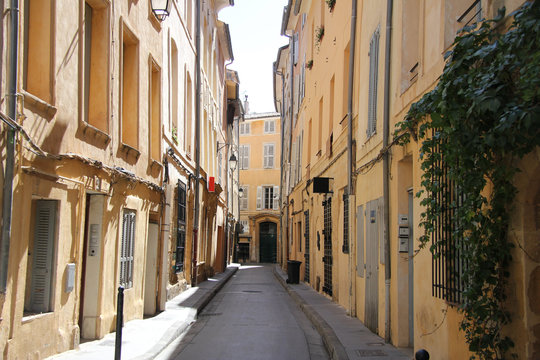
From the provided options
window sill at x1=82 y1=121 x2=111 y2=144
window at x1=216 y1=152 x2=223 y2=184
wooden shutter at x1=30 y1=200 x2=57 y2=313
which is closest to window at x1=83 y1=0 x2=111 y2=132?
window sill at x1=82 y1=121 x2=111 y2=144

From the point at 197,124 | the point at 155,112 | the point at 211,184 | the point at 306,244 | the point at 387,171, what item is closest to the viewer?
the point at 387,171

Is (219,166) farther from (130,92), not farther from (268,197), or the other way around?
(268,197)

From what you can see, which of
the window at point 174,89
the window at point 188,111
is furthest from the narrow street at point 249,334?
the window at point 188,111

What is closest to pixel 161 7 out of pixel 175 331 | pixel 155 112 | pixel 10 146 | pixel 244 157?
pixel 155 112

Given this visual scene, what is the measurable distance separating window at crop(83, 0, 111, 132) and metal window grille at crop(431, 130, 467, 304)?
203 inches

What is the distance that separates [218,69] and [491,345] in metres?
23.5

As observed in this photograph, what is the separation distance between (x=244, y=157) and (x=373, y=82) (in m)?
37.8

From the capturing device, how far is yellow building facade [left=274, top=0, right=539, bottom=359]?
221 inches

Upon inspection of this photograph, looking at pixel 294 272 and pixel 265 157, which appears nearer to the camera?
pixel 294 272

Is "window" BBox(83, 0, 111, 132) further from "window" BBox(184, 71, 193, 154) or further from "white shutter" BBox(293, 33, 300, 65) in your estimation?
"white shutter" BBox(293, 33, 300, 65)

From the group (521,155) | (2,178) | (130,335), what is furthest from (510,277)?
(130,335)

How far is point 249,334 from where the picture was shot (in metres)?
9.77

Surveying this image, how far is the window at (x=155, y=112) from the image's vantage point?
38.6 ft

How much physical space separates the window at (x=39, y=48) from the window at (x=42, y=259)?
54.6 inches
